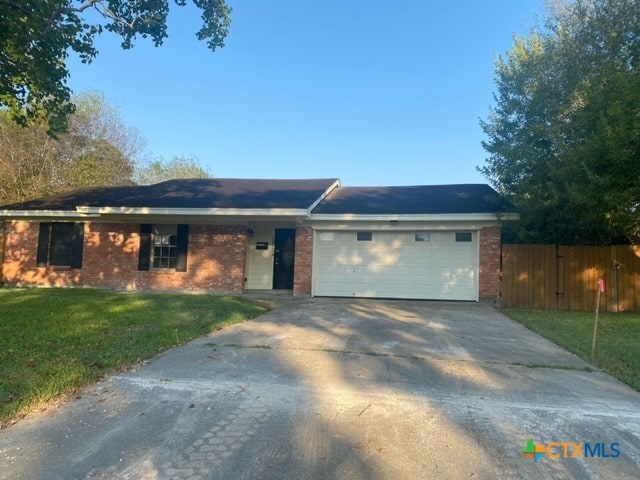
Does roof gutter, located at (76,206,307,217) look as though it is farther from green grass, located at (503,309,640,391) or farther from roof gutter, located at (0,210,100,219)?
green grass, located at (503,309,640,391)

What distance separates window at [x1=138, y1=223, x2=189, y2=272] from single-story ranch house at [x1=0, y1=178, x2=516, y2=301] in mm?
35

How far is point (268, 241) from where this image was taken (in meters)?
15.5

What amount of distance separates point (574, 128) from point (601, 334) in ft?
18.7

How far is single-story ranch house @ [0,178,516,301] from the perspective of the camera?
13438mm

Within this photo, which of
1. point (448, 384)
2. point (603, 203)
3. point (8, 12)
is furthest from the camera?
point (603, 203)

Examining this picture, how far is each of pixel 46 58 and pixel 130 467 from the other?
9.44 m

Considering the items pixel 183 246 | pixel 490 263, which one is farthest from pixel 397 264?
pixel 183 246

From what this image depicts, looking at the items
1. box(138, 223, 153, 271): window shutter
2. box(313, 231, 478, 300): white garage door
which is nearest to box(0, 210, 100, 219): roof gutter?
box(138, 223, 153, 271): window shutter

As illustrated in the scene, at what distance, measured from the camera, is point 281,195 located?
15.4 metres

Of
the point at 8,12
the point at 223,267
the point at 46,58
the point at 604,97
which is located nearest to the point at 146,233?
the point at 223,267

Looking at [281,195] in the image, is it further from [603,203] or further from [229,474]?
[229,474]

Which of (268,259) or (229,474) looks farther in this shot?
(268,259)

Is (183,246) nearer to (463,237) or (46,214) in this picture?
(46,214)

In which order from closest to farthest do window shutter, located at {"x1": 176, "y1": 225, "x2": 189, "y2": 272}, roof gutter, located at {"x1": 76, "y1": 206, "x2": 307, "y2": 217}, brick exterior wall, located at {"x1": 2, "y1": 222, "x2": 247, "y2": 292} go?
roof gutter, located at {"x1": 76, "y1": 206, "x2": 307, "y2": 217} → brick exterior wall, located at {"x1": 2, "y1": 222, "x2": 247, "y2": 292} → window shutter, located at {"x1": 176, "y1": 225, "x2": 189, "y2": 272}
